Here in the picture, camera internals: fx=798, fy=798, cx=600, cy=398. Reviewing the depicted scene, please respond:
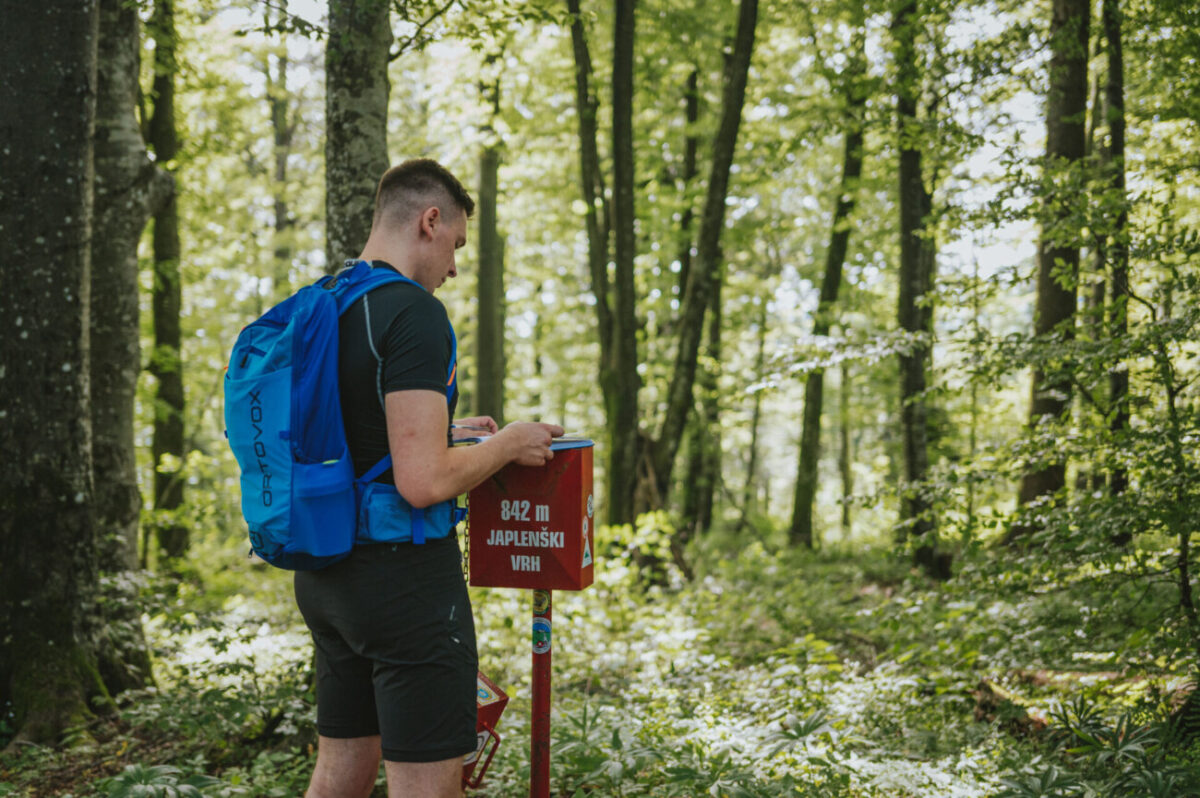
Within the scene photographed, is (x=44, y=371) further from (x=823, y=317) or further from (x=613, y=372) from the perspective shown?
(x=823, y=317)

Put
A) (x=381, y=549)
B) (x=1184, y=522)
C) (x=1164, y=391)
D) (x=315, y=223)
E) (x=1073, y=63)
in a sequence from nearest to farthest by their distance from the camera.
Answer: (x=381, y=549) → (x=1184, y=522) → (x=1164, y=391) → (x=1073, y=63) → (x=315, y=223)

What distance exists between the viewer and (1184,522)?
3.81 meters

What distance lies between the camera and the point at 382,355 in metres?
2.24

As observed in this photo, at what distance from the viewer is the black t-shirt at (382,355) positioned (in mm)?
2184

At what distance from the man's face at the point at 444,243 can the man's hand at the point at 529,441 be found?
513 millimetres

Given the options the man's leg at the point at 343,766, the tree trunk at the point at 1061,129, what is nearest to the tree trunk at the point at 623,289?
the tree trunk at the point at 1061,129

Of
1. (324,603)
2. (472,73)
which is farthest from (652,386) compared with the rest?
(324,603)

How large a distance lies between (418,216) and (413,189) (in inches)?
3.4

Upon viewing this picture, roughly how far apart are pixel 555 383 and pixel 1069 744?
16.5m

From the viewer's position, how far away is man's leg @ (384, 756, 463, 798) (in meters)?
2.16

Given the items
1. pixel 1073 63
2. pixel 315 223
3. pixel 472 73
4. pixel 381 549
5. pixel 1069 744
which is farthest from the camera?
pixel 315 223

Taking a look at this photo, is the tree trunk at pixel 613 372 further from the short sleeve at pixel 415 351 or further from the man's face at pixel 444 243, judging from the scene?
the short sleeve at pixel 415 351

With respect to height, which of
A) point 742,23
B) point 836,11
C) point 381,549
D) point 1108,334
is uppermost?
point 836,11

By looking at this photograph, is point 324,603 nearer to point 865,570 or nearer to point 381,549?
point 381,549
